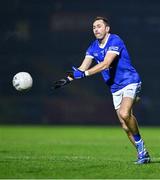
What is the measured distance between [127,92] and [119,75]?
300mm

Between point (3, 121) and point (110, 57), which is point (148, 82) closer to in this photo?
point (3, 121)

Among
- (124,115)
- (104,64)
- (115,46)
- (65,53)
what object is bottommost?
(65,53)

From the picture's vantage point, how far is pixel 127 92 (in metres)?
12.1

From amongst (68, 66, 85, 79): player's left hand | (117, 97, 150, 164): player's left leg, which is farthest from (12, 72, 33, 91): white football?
(117, 97, 150, 164): player's left leg

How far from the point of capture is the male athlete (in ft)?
39.0

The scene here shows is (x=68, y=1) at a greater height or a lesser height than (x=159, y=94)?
greater

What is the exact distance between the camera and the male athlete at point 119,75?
11.9 metres

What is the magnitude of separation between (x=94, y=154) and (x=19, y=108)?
15.8 meters

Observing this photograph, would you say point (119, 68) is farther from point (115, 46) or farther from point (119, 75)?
point (115, 46)

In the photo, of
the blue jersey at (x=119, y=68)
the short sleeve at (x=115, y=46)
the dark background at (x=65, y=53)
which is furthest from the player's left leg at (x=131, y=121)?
the dark background at (x=65, y=53)

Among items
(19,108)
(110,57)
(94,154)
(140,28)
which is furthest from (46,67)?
(110,57)

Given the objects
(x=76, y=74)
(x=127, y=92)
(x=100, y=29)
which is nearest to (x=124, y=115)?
(x=127, y=92)

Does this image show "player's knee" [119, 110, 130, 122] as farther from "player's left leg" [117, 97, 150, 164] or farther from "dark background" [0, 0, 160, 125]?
"dark background" [0, 0, 160, 125]

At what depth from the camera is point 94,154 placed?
1427cm
